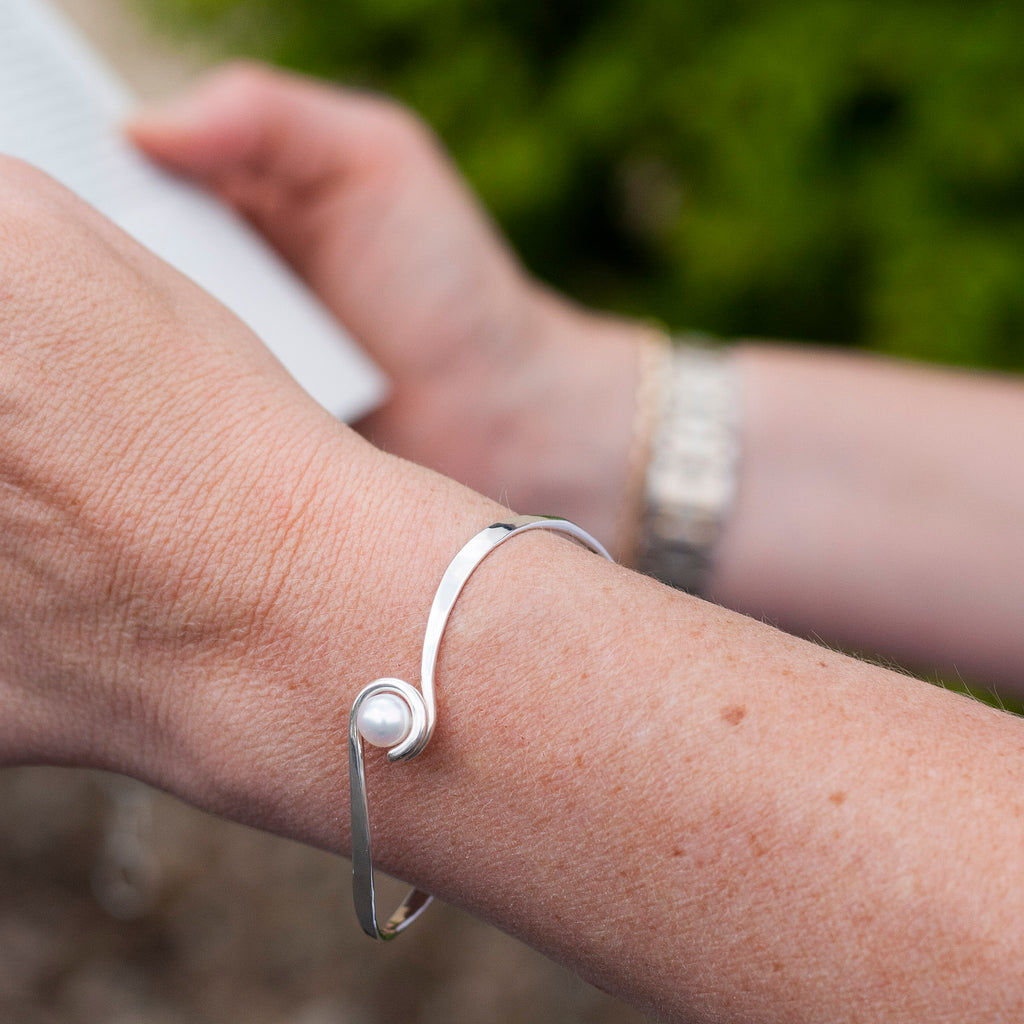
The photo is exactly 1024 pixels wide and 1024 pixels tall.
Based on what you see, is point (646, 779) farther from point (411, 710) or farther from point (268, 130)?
point (268, 130)

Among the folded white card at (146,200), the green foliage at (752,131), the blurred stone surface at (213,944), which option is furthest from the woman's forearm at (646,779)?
the blurred stone surface at (213,944)

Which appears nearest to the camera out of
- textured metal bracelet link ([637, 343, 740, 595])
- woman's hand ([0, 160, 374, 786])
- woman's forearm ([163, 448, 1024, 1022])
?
woman's forearm ([163, 448, 1024, 1022])

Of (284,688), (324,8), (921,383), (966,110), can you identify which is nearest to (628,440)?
(921,383)

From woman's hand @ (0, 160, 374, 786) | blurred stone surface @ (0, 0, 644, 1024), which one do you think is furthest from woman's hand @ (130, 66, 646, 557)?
woman's hand @ (0, 160, 374, 786)

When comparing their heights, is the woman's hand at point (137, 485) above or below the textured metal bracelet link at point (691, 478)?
above

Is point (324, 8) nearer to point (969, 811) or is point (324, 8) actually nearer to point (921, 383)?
point (921, 383)

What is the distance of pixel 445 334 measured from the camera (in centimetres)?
189

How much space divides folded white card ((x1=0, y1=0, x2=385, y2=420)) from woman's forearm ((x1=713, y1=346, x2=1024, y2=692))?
0.79 metres

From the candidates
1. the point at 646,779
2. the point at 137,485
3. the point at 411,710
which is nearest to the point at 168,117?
the point at 137,485

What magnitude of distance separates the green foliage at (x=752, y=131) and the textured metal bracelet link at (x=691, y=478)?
412mm

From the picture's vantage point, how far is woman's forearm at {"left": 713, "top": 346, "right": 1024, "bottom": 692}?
166 cm

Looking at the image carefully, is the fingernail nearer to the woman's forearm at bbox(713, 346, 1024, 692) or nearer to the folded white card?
the folded white card

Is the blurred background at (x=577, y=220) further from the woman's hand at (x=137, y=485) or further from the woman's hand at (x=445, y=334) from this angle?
the woman's hand at (x=137, y=485)

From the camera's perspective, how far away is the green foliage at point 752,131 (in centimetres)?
184
